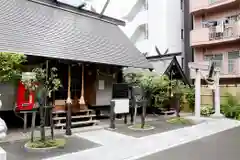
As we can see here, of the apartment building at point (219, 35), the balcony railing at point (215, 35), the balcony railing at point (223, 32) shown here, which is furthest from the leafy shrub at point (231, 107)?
the balcony railing at point (223, 32)

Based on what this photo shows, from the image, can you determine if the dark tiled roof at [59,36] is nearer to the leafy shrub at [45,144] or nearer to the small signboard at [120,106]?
the small signboard at [120,106]

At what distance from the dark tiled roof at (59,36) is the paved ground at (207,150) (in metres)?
5.02

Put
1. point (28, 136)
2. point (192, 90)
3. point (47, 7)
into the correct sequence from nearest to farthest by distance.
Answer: point (28, 136) → point (47, 7) → point (192, 90)

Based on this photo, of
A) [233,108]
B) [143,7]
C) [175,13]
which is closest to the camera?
[233,108]

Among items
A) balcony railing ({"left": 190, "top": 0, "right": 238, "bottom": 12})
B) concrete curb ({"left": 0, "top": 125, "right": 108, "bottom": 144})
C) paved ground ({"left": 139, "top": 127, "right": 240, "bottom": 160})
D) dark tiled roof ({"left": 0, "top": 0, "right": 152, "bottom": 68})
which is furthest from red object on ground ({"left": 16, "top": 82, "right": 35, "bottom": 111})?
balcony railing ({"left": 190, "top": 0, "right": 238, "bottom": 12})

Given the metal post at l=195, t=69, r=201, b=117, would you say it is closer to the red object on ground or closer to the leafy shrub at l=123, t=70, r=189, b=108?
the leafy shrub at l=123, t=70, r=189, b=108

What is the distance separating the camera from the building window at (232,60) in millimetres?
16350

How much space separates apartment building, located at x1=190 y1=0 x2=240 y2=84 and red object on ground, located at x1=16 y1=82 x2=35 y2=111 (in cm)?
1342

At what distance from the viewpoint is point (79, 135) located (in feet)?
25.8

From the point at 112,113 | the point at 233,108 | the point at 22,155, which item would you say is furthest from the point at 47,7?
the point at 233,108

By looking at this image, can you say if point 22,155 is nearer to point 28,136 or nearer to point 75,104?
point 28,136

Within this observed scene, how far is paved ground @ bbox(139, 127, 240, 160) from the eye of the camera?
5780 mm

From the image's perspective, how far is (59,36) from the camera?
10.2 metres

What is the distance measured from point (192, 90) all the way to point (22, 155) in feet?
38.8
